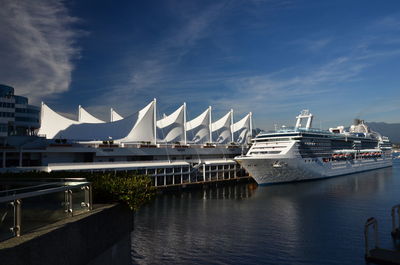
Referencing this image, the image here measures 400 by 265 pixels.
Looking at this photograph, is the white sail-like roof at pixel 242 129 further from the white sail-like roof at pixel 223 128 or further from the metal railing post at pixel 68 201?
the metal railing post at pixel 68 201

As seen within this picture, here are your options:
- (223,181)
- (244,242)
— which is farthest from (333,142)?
(244,242)

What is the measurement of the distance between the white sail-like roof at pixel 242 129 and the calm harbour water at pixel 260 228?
43.9 meters

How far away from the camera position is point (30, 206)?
5719 mm

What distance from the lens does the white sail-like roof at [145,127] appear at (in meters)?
48.7

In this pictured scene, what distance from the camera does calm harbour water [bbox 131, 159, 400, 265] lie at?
18.2 metres

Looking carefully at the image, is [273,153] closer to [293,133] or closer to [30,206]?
[293,133]

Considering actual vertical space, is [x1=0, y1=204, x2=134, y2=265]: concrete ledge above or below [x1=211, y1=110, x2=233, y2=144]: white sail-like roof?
below

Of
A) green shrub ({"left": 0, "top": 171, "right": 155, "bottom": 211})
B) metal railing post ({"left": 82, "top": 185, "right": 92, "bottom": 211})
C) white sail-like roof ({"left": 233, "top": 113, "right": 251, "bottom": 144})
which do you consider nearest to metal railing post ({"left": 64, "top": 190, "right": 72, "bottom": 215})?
metal railing post ({"left": 82, "top": 185, "right": 92, "bottom": 211})

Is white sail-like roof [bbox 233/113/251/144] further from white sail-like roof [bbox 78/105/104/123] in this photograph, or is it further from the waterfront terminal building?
white sail-like roof [bbox 78/105/104/123]

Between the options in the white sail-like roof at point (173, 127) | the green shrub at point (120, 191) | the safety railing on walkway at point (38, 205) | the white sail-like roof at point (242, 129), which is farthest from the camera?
the white sail-like roof at point (242, 129)

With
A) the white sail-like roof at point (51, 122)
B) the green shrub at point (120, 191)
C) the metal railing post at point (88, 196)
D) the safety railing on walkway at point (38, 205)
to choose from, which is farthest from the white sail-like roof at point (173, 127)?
the safety railing on walkway at point (38, 205)

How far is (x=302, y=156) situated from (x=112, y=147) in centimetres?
2847

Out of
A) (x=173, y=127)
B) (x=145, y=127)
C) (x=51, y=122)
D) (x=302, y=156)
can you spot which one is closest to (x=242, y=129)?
(x=173, y=127)

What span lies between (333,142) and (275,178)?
21559 millimetres
